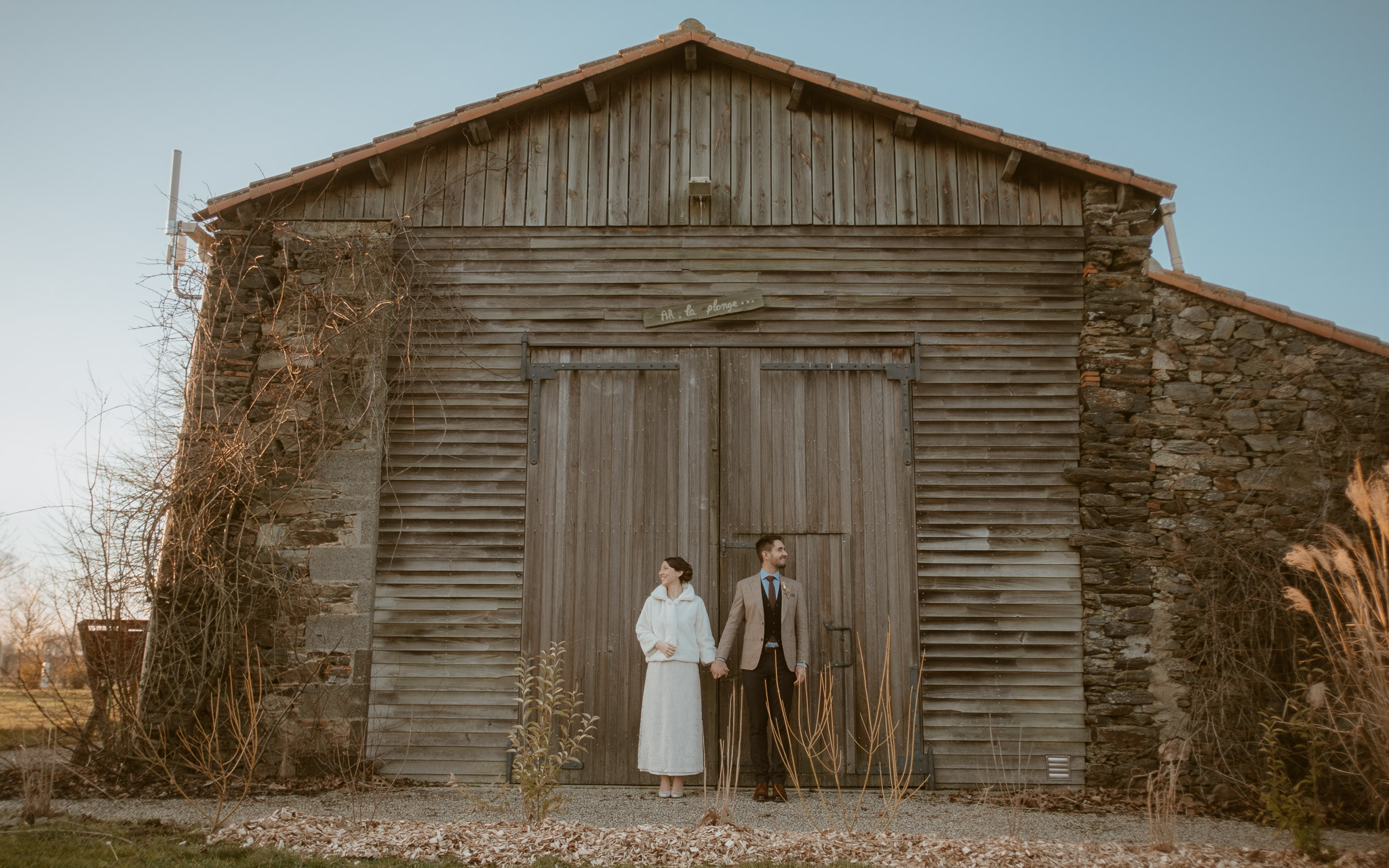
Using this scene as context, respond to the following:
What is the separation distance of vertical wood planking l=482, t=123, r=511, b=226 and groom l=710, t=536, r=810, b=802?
3.46 metres

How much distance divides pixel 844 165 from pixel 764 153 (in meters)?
0.67

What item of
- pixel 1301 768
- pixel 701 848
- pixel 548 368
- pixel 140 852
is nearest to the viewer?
pixel 140 852

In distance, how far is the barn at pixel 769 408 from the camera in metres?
7.39

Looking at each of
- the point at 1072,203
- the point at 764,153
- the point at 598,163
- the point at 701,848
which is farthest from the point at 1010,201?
the point at 701,848

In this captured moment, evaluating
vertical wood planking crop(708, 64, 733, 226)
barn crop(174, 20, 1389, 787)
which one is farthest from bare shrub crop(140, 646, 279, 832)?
vertical wood planking crop(708, 64, 733, 226)

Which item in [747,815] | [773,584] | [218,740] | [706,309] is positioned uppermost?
[706,309]

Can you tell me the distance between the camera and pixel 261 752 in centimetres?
710

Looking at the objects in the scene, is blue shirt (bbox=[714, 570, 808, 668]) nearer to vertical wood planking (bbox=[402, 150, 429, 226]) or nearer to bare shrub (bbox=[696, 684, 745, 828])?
bare shrub (bbox=[696, 684, 745, 828])

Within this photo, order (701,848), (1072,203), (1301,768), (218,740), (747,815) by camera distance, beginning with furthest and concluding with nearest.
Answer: (1072,203)
(218,740)
(1301,768)
(747,815)
(701,848)

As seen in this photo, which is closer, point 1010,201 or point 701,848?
point 701,848

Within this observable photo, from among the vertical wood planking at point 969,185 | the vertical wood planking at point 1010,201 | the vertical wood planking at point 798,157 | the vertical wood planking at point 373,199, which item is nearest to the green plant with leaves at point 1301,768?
the vertical wood planking at point 1010,201

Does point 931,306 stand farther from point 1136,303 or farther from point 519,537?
point 519,537

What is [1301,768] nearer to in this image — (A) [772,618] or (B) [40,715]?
(A) [772,618]

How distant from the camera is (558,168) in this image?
816 centimetres
